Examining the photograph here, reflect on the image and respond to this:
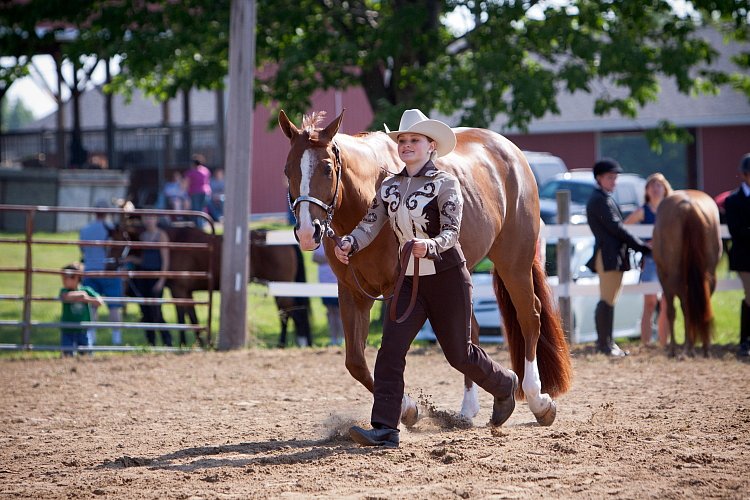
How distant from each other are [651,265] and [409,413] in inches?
245

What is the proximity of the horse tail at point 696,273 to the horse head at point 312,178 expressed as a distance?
5385 millimetres

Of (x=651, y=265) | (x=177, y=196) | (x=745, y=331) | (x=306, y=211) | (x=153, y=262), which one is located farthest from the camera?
(x=177, y=196)

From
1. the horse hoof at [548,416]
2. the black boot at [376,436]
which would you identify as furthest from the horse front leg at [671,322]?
the black boot at [376,436]

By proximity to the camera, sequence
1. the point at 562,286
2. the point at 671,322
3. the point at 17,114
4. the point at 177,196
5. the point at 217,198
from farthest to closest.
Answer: the point at 17,114
the point at 217,198
the point at 177,196
the point at 562,286
the point at 671,322

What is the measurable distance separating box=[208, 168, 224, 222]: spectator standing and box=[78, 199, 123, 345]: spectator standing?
1045 centimetres

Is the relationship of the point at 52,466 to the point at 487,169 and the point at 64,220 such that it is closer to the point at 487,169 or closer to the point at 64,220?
the point at 487,169

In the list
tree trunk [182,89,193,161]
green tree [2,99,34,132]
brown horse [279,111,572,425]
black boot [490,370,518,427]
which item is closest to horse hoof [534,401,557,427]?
brown horse [279,111,572,425]

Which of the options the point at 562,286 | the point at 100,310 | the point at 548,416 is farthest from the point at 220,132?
the point at 548,416

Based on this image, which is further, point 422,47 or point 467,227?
point 422,47

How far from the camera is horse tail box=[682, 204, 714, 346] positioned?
949 cm

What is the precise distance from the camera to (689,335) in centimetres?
961

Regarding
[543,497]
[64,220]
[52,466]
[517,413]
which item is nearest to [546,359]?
[517,413]

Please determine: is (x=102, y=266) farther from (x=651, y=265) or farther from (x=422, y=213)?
(x=422, y=213)

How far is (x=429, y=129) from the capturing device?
17.2 ft
